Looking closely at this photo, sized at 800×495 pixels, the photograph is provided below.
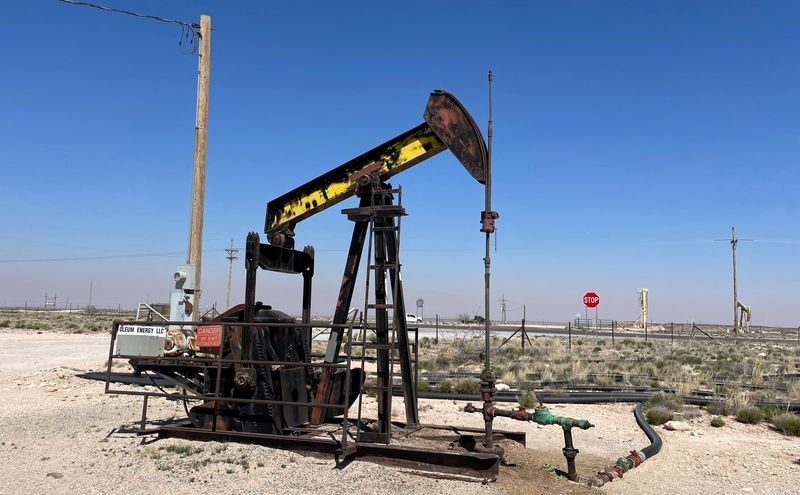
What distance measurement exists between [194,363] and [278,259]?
1619mm

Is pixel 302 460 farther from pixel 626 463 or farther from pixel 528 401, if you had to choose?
pixel 528 401

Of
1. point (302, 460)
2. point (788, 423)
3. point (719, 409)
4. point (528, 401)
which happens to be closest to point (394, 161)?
point (302, 460)

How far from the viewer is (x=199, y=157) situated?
11.7 m

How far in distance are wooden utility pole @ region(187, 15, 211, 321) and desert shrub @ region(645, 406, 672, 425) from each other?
8.15m

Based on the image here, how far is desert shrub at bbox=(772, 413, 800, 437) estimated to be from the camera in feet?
31.9

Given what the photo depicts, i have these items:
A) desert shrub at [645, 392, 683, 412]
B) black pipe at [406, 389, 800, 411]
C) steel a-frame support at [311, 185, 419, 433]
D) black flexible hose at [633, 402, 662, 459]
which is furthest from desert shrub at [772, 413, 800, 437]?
steel a-frame support at [311, 185, 419, 433]

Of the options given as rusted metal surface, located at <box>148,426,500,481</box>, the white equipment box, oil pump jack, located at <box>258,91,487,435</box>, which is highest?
oil pump jack, located at <box>258,91,487,435</box>

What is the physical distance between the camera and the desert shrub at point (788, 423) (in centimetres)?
973

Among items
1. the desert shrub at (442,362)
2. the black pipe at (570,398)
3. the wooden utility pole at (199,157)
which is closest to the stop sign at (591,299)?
the desert shrub at (442,362)

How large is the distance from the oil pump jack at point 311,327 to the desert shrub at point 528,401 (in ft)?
14.6

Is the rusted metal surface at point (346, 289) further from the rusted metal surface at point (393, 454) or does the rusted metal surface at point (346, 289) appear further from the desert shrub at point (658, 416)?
the desert shrub at point (658, 416)

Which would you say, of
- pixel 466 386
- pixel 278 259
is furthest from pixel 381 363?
pixel 466 386

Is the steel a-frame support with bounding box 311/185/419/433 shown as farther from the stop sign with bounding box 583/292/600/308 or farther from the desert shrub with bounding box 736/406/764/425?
the stop sign with bounding box 583/292/600/308

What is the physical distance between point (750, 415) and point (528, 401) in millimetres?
3786
